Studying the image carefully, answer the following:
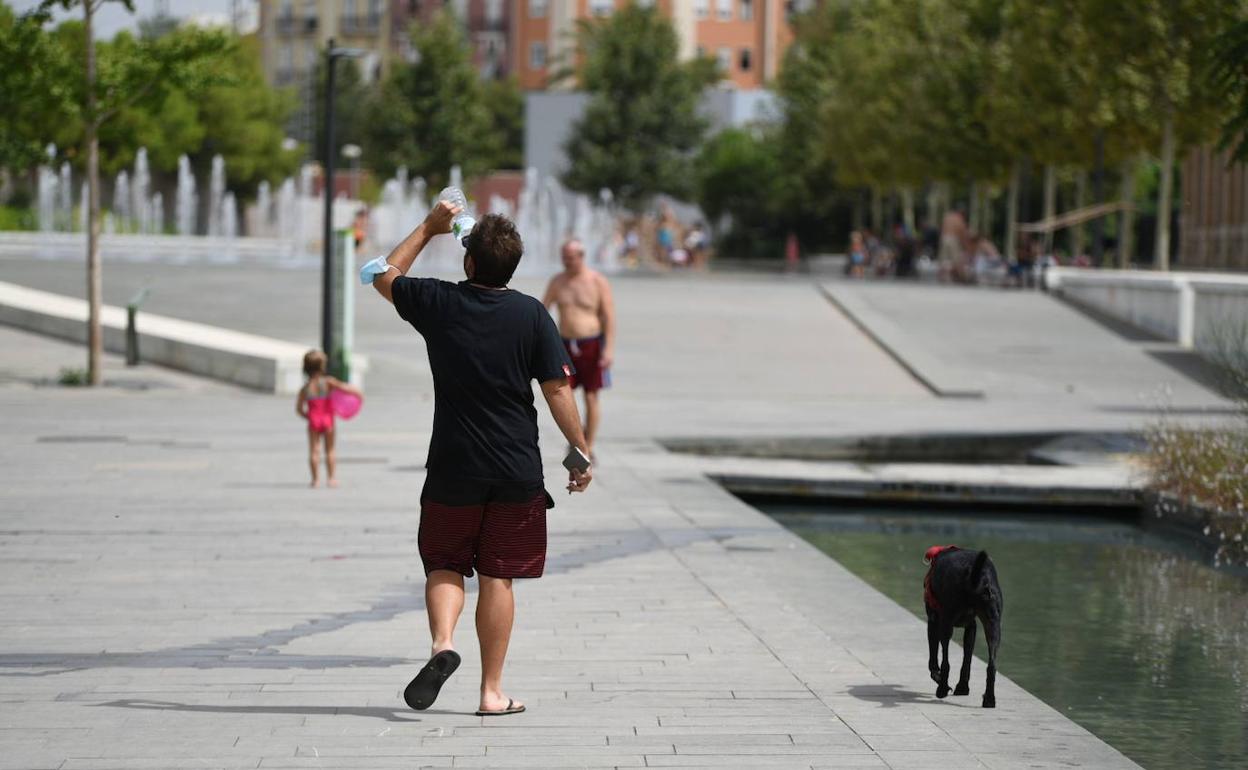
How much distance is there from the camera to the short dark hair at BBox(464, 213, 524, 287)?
6.40 m

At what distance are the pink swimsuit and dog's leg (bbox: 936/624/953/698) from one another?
24.3 ft

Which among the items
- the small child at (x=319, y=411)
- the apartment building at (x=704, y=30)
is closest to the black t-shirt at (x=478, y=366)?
the small child at (x=319, y=411)

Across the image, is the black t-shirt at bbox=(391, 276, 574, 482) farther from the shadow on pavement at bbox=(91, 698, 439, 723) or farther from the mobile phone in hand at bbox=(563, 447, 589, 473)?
the shadow on pavement at bbox=(91, 698, 439, 723)

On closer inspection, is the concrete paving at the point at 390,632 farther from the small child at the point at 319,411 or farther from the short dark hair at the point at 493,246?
the short dark hair at the point at 493,246

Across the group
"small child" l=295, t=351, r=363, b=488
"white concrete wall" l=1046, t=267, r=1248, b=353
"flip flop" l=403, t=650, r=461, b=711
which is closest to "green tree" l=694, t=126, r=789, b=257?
"white concrete wall" l=1046, t=267, r=1248, b=353

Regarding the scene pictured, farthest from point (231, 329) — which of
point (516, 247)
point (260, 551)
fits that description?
point (516, 247)

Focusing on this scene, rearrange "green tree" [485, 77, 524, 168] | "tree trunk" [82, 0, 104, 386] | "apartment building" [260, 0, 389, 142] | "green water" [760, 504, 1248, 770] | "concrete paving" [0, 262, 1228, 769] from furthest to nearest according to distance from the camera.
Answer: "apartment building" [260, 0, 389, 142] → "green tree" [485, 77, 524, 168] → "tree trunk" [82, 0, 104, 386] → "green water" [760, 504, 1248, 770] → "concrete paving" [0, 262, 1228, 769]

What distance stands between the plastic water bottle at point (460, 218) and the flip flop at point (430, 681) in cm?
130

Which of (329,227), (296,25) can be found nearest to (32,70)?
(329,227)

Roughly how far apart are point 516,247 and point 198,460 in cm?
982

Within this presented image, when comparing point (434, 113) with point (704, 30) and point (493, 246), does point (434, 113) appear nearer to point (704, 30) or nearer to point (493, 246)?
point (704, 30)

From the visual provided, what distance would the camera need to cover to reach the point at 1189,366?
3030cm

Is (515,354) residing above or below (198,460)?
above

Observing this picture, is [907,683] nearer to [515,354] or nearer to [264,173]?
[515,354]
